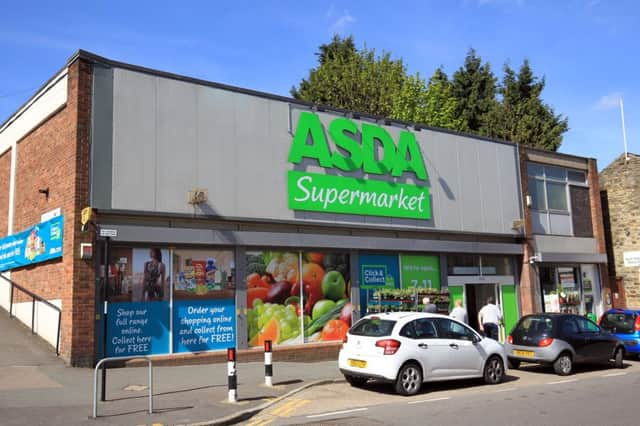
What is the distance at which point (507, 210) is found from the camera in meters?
23.1

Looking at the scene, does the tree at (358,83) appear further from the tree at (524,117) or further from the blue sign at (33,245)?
the blue sign at (33,245)

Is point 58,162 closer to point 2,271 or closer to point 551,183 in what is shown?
point 2,271

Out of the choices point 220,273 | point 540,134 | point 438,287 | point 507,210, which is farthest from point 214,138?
point 540,134

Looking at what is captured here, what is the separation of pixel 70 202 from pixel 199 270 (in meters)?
3.53

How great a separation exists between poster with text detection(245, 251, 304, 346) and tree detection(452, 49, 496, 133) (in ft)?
91.8

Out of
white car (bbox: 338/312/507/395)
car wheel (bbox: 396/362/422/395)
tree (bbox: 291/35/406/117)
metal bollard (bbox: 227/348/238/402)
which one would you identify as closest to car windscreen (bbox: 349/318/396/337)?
white car (bbox: 338/312/507/395)

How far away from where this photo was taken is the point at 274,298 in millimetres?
16625

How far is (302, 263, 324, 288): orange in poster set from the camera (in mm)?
17352

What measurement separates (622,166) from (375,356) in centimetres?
2213

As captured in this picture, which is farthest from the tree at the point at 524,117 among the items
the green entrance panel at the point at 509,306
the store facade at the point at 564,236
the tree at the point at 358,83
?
the green entrance panel at the point at 509,306

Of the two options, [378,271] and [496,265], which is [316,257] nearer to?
[378,271]

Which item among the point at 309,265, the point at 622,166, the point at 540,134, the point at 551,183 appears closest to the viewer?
the point at 309,265

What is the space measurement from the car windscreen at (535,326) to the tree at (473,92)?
2757cm

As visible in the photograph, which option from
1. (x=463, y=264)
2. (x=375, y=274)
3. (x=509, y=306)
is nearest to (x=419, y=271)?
(x=375, y=274)
